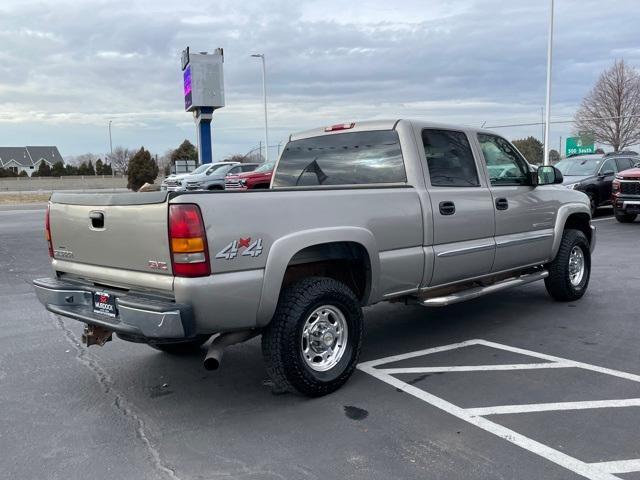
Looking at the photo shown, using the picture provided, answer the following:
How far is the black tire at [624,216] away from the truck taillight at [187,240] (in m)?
14.0

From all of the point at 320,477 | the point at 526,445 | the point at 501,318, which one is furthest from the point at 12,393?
the point at 501,318

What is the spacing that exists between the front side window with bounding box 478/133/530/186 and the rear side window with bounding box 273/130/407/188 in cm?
117

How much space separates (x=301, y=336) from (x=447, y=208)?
1819 mm

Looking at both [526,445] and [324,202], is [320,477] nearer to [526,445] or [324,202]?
[526,445]

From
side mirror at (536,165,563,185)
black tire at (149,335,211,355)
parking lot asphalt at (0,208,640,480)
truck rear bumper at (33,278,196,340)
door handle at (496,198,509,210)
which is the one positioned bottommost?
parking lot asphalt at (0,208,640,480)

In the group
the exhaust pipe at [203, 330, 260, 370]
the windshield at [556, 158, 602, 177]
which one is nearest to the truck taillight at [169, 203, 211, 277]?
the exhaust pipe at [203, 330, 260, 370]

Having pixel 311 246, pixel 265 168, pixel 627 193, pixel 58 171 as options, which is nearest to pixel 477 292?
pixel 311 246

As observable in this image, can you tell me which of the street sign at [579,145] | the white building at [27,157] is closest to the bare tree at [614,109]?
the street sign at [579,145]

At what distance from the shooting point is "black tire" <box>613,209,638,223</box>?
15.1 metres

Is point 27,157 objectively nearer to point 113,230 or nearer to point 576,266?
point 576,266

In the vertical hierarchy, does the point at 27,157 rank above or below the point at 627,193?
above

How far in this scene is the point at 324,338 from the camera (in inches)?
173

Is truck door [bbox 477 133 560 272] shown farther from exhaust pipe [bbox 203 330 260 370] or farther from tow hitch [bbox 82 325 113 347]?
tow hitch [bbox 82 325 113 347]

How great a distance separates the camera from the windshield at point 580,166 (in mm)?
16358
